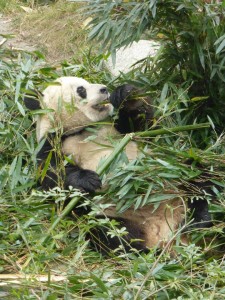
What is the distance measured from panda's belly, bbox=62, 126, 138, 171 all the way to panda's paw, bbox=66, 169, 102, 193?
17cm

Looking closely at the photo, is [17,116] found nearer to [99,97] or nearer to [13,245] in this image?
[99,97]

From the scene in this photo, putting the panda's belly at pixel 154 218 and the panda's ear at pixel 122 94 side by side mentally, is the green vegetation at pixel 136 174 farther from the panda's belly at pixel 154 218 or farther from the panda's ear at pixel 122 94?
the panda's ear at pixel 122 94

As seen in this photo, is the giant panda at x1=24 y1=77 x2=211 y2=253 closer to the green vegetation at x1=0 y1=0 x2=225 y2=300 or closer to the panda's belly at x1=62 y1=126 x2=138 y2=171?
the panda's belly at x1=62 y1=126 x2=138 y2=171

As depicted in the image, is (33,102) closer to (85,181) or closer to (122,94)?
(122,94)

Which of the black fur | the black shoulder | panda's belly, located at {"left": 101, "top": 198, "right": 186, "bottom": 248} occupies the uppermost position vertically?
the black shoulder

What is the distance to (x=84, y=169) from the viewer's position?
15.6ft

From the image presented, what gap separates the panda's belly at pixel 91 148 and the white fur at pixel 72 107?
0.08 metres

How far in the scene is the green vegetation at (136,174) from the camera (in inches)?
144

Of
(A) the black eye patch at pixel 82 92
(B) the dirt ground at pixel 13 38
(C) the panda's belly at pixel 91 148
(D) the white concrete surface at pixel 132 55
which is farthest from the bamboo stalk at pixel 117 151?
(B) the dirt ground at pixel 13 38

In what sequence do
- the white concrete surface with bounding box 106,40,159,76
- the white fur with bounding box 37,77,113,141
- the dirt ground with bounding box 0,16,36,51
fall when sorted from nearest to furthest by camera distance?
the white fur with bounding box 37,77,113,141 → the white concrete surface with bounding box 106,40,159,76 → the dirt ground with bounding box 0,16,36,51

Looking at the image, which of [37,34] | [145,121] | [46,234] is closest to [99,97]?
[145,121]

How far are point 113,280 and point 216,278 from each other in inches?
20.3

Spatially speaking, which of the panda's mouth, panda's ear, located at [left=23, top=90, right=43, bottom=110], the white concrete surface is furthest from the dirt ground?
the panda's mouth

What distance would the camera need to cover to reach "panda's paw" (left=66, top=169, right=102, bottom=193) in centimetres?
456
